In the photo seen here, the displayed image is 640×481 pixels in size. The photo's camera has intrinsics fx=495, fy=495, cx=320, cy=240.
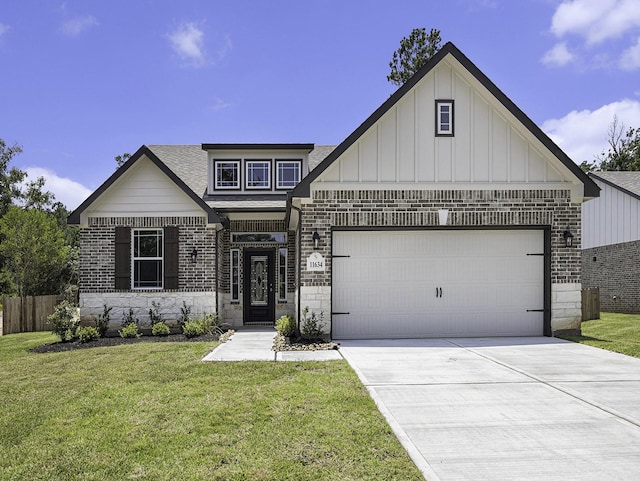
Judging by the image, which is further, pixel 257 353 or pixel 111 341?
pixel 111 341

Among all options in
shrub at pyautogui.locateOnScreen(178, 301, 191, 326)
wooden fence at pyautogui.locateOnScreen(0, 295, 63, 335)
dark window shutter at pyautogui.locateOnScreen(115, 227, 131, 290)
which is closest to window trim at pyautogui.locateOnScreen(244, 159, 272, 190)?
dark window shutter at pyautogui.locateOnScreen(115, 227, 131, 290)

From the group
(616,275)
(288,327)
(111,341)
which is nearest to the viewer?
(288,327)

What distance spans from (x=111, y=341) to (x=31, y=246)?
10.9 m

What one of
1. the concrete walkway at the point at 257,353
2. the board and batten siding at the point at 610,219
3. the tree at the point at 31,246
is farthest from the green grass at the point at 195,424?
the board and batten siding at the point at 610,219

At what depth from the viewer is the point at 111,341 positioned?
11.9 meters

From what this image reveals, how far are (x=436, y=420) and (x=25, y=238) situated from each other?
1985cm

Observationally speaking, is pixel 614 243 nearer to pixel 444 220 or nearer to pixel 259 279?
pixel 444 220

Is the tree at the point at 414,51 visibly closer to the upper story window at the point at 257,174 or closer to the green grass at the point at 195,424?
the upper story window at the point at 257,174

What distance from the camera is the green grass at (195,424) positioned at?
4230mm

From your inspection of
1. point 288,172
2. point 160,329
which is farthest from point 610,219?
point 160,329

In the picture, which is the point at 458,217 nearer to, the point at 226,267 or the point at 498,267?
the point at 498,267

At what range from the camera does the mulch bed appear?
11250mm

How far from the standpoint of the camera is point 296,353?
9727 millimetres

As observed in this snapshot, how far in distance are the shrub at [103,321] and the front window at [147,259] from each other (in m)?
0.97
